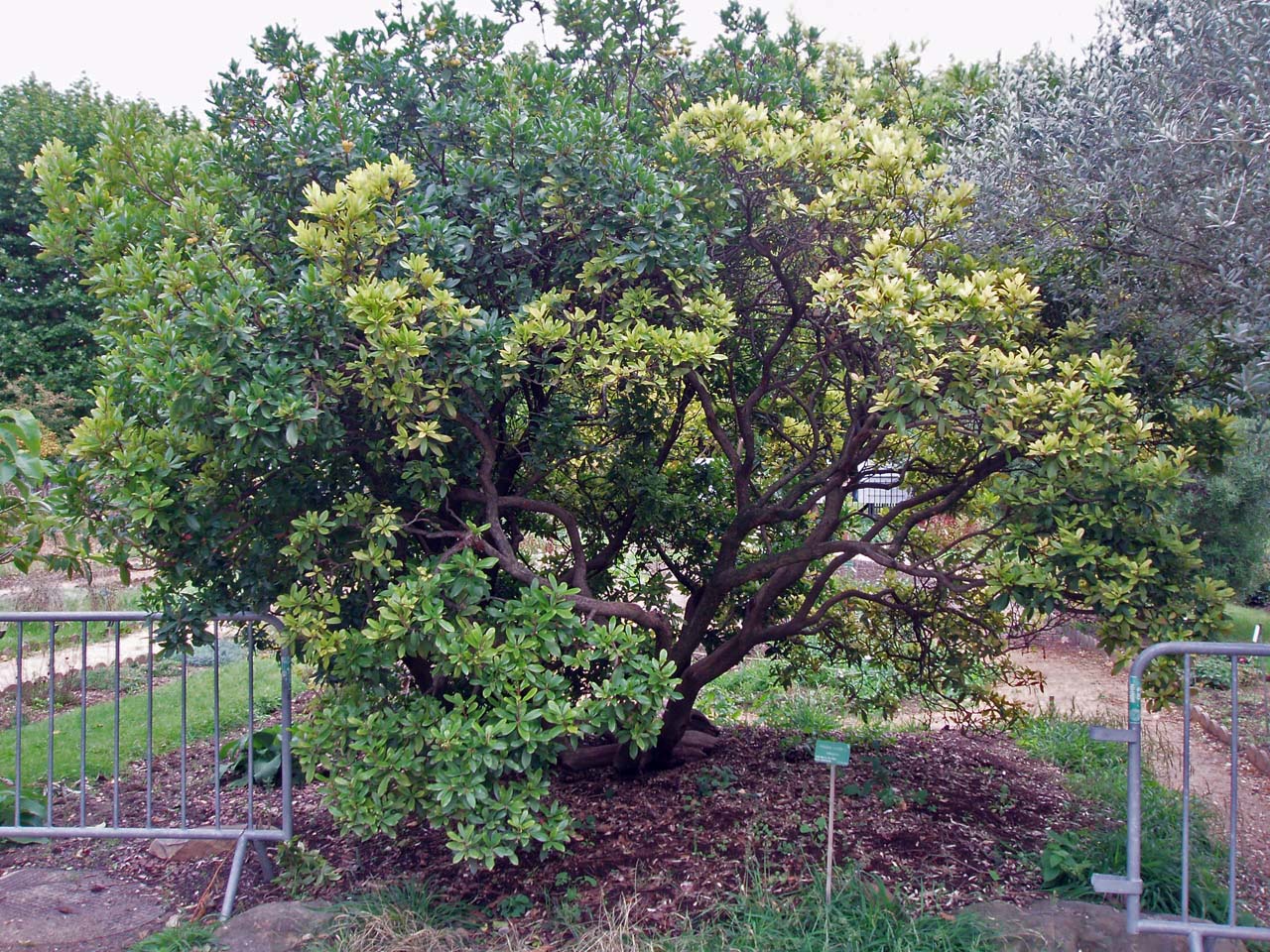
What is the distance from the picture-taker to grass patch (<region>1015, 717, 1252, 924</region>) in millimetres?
4090

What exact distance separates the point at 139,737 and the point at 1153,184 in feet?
25.0

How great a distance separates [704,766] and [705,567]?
3.78 ft

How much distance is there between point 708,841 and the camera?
4.67 metres

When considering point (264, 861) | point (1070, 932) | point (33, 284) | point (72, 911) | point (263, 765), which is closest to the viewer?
point (1070, 932)

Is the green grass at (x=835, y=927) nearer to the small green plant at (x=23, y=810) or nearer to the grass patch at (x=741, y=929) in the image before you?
the grass patch at (x=741, y=929)

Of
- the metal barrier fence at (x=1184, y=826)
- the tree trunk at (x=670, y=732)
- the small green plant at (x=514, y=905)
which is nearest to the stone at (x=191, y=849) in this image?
the small green plant at (x=514, y=905)

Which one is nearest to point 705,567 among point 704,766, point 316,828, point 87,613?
point 704,766

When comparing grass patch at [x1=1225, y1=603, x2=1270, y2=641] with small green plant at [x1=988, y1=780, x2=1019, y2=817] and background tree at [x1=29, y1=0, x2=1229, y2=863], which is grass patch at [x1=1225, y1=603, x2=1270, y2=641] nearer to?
small green plant at [x1=988, y1=780, x2=1019, y2=817]

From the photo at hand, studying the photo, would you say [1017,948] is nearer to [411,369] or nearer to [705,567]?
[705,567]

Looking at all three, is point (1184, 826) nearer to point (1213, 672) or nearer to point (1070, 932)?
point (1070, 932)

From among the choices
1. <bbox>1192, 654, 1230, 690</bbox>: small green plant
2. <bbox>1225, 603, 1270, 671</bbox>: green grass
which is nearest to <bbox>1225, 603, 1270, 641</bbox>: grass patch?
<bbox>1225, 603, 1270, 671</bbox>: green grass

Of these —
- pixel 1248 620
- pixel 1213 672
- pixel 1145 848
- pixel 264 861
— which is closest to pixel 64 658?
pixel 264 861

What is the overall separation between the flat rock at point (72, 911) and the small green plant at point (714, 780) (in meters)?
2.65

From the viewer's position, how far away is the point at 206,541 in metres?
3.99
